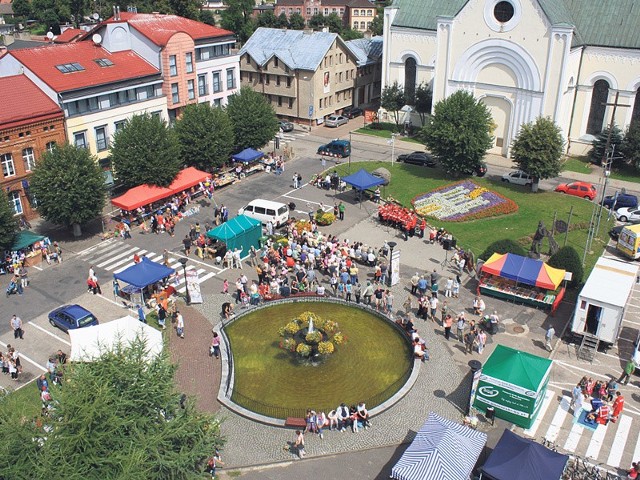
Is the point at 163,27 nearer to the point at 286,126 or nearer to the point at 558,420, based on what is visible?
the point at 286,126

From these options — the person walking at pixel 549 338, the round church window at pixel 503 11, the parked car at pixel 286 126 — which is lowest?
the person walking at pixel 549 338

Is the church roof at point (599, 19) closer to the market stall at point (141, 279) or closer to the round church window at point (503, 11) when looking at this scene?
the round church window at point (503, 11)

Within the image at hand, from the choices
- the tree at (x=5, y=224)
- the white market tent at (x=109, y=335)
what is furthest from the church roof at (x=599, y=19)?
the white market tent at (x=109, y=335)

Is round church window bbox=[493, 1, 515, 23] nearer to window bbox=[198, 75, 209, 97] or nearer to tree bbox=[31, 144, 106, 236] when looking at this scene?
window bbox=[198, 75, 209, 97]

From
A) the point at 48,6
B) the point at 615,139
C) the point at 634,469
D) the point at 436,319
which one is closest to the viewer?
the point at 634,469

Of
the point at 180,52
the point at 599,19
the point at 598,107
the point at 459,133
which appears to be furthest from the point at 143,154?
the point at 599,19

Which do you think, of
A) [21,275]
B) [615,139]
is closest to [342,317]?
[21,275]

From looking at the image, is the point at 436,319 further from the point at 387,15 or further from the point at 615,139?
the point at 387,15
